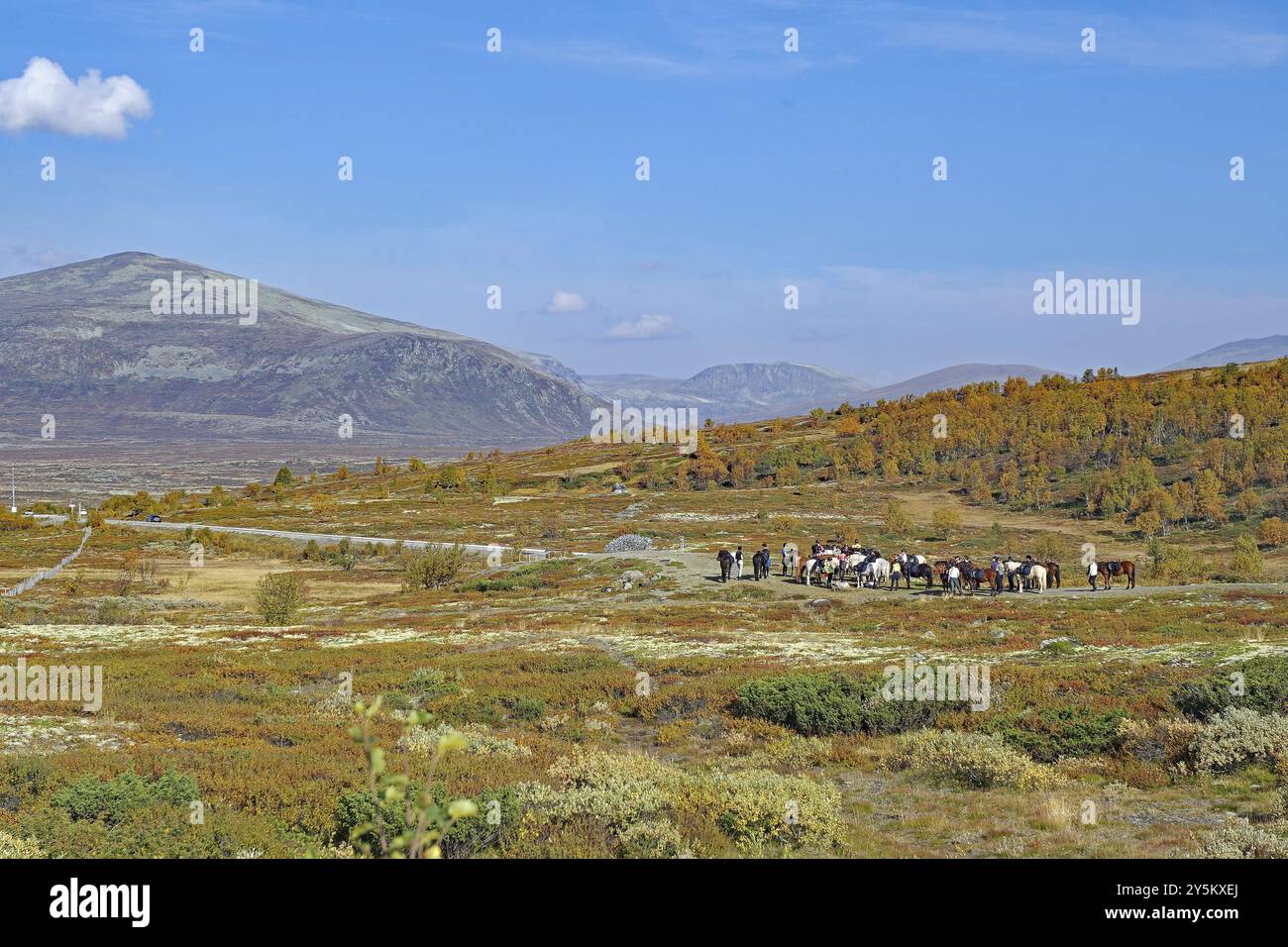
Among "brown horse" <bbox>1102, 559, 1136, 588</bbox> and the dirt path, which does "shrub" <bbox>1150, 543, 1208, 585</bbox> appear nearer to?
the dirt path

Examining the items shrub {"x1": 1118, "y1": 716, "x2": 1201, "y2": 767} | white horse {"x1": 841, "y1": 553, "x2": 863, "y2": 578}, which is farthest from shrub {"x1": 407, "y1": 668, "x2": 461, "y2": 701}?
white horse {"x1": 841, "y1": 553, "x2": 863, "y2": 578}

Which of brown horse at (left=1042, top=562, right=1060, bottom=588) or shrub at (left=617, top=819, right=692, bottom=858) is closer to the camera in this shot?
shrub at (left=617, top=819, right=692, bottom=858)

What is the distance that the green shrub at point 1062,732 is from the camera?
616 inches

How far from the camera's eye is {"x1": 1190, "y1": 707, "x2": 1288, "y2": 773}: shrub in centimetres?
1395

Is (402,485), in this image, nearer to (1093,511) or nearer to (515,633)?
(1093,511)

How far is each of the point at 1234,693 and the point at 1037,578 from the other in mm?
28455

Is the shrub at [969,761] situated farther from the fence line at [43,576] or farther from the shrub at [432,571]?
the fence line at [43,576]

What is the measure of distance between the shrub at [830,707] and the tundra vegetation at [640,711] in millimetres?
71

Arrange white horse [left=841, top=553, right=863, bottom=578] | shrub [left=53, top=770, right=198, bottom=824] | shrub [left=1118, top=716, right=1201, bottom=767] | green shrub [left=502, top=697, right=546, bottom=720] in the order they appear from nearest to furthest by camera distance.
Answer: shrub [left=53, top=770, right=198, bottom=824] < shrub [left=1118, top=716, right=1201, bottom=767] < green shrub [left=502, top=697, right=546, bottom=720] < white horse [left=841, top=553, right=863, bottom=578]

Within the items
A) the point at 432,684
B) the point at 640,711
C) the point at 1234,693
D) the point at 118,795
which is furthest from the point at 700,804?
the point at 432,684

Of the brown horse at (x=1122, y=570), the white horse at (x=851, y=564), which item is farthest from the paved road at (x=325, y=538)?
the brown horse at (x=1122, y=570)

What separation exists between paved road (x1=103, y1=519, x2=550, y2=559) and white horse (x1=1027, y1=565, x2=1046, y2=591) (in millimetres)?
34130

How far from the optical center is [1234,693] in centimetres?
1661
